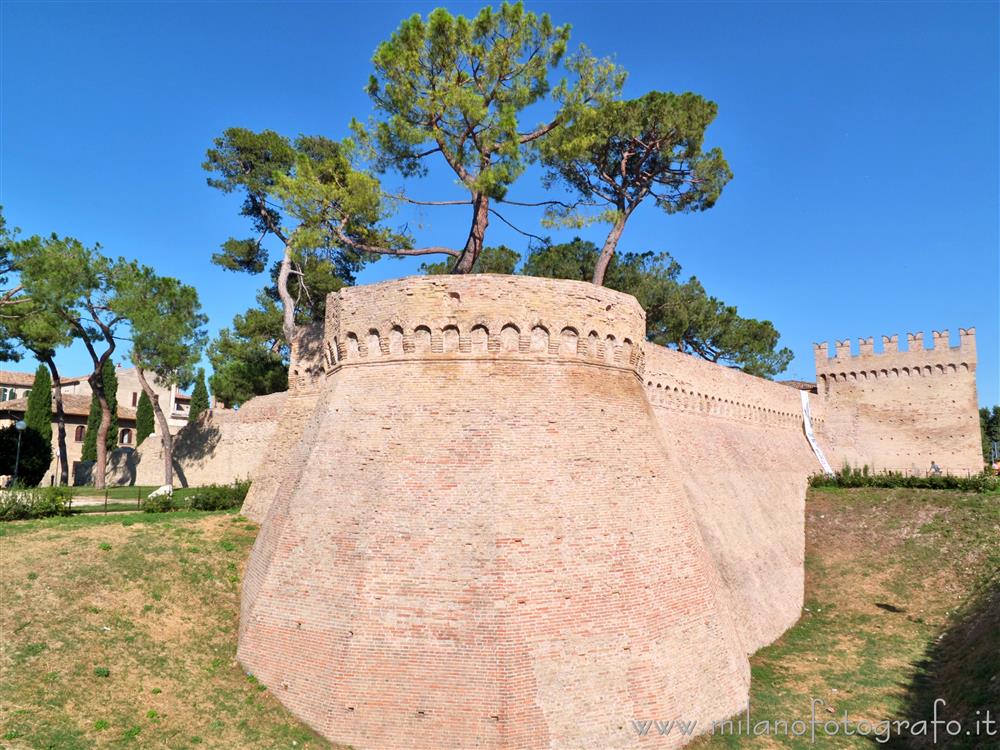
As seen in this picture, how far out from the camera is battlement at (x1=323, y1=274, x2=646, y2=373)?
11.2m

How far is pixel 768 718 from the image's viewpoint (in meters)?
11.0

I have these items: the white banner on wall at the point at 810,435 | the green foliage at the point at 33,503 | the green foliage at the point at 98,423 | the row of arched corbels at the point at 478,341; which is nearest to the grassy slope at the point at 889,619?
the white banner on wall at the point at 810,435

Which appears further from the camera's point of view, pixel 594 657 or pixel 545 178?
pixel 545 178

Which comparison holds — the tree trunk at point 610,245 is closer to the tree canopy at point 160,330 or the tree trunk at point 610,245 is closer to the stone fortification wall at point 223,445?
the stone fortification wall at point 223,445

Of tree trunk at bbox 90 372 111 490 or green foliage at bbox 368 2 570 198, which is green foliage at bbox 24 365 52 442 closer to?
tree trunk at bbox 90 372 111 490

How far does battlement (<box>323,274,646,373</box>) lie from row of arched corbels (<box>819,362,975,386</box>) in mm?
26111

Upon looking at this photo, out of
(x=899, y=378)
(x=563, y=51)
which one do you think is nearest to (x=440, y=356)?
(x=563, y=51)

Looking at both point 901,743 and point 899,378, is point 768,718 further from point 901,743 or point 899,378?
point 899,378

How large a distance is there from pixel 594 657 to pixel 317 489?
18.4ft

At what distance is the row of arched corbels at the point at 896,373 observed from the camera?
3031 cm

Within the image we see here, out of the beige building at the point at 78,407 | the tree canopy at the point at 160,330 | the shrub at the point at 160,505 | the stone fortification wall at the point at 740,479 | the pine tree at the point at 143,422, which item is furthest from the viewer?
the pine tree at the point at 143,422

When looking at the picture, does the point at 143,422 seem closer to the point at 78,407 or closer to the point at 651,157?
the point at 78,407

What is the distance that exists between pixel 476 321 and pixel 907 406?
29.3 metres

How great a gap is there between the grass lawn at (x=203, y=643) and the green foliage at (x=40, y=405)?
25993 millimetres
